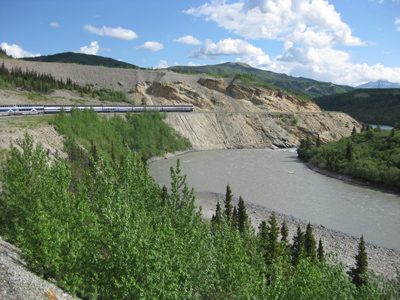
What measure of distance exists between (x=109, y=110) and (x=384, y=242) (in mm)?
42040

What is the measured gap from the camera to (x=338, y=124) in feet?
237

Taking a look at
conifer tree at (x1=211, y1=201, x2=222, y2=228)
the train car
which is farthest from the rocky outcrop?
conifer tree at (x1=211, y1=201, x2=222, y2=228)

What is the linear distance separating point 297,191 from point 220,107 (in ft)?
125

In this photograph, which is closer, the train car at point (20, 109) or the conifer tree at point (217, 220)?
the conifer tree at point (217, 220)

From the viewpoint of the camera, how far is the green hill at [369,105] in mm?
106062

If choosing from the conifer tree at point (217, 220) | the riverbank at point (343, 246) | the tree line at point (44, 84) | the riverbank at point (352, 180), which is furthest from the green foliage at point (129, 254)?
the tree line at point (44, 84)

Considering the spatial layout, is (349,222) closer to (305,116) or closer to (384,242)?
(384,242)

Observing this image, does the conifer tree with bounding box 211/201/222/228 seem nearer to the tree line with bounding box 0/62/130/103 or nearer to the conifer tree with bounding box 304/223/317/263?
the conifer tree with bounding box 304/223/317/263

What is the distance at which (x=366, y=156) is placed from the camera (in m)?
43.8

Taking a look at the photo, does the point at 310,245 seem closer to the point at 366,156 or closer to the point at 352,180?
the point at 352,180

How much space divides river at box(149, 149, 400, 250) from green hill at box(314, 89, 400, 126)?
5779 cm

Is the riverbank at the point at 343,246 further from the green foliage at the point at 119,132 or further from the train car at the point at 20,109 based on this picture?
the train car at the point at 20,109

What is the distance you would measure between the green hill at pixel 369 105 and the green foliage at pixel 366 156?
47.6 metres

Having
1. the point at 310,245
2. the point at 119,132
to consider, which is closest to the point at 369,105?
the point at 119,132
